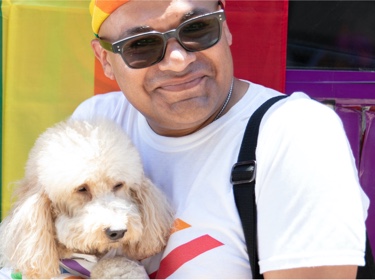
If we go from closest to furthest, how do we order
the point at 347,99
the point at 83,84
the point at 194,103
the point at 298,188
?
the point at 298,188 → the point at 194,103 → the point at 347,99 → the point at 83,84

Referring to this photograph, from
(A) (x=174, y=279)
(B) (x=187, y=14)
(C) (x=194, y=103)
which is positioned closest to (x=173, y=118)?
(C) (x=194, y=103)

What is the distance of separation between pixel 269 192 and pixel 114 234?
429 mm

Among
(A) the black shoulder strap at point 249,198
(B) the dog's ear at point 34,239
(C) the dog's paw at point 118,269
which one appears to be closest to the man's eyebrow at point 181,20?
(A) the black shoulder strap at point 249,198

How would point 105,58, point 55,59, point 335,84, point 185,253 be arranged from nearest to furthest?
point 185,253
point 105,58
point 335,84
point 55,59

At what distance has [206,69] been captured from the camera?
185cm

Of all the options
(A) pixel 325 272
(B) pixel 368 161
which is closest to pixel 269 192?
(A) pixel 325 272

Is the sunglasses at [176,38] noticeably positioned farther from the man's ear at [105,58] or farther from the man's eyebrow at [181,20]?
the man's ear at [105,58]

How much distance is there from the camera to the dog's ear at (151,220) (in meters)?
1.80

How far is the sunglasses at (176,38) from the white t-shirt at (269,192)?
22 centimetres

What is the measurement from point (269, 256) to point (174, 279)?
0.30m

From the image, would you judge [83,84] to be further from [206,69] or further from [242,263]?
[242,263]

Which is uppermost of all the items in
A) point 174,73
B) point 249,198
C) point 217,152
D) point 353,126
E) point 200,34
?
point 200,34

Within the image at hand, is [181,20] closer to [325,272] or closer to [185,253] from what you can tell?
[185,253]

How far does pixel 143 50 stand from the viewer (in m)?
1.83
